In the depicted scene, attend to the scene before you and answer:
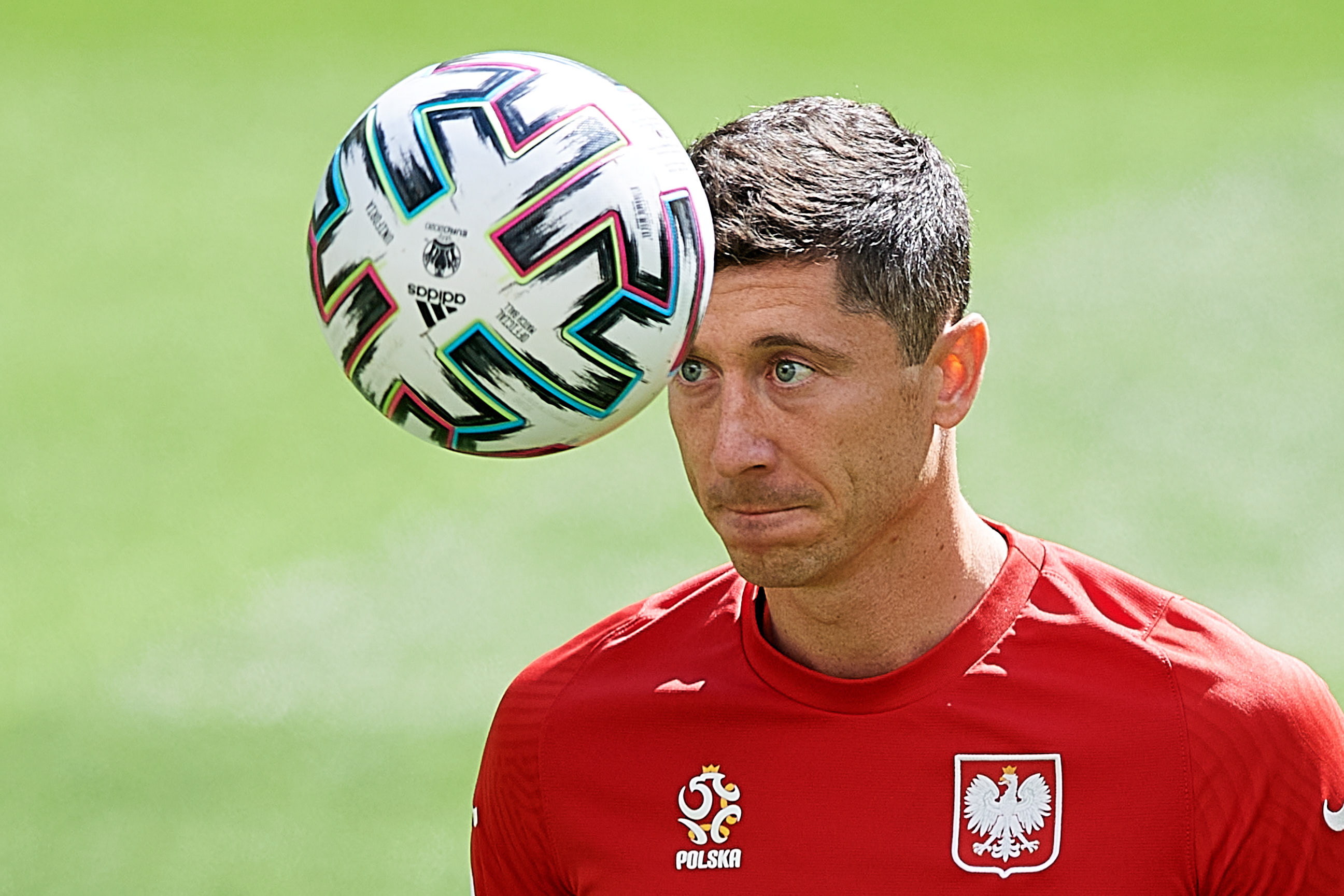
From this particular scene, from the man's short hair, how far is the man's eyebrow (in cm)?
9

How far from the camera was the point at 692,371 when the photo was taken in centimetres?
319

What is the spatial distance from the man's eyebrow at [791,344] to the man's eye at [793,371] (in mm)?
28

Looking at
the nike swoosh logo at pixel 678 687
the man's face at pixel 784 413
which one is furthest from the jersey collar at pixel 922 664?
the man's face at pixel 784 413

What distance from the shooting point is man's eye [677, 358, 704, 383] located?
10.5ft

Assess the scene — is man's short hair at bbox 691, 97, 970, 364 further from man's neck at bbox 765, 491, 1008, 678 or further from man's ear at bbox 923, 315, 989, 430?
man's neck at bbox 765, 491, 1008, 678

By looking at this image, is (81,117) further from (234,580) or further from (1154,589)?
(1154,589)

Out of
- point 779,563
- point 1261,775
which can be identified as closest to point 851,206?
point 779,563

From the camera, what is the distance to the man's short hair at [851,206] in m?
3.17

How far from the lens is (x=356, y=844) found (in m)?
6.93

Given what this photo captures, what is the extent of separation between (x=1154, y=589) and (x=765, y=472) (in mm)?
853

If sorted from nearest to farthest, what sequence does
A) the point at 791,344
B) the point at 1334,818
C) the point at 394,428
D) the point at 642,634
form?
1. the point at 791,344
2. the point at 1334,818
3. the point at 642,634
4. the point at 394,428

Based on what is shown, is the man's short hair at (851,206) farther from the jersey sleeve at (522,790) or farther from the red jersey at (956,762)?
the jersey sleeve at (522,790)

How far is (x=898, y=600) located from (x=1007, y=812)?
1.37 feet

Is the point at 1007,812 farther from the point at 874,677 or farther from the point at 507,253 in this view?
the point at 507,253
